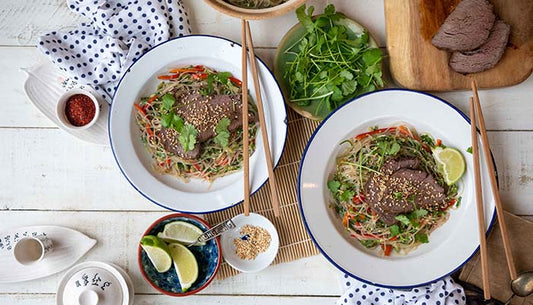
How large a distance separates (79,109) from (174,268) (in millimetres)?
1196

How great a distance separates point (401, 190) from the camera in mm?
3355

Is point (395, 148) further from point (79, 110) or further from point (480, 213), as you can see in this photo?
point (79, 110)

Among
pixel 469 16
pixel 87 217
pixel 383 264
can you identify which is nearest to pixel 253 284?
pixel 383 264

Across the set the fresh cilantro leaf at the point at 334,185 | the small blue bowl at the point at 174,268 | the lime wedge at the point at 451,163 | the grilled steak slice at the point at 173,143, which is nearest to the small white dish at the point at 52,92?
the grilled steak slice at the point at 173,143

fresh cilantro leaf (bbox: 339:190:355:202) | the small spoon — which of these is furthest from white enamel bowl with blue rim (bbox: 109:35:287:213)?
the small spoon

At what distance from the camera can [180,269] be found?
3395 millimetres

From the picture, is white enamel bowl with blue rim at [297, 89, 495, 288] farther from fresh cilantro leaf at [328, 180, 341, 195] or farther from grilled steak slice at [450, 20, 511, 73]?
grilled steak slice at [450, 20, 511, 73]

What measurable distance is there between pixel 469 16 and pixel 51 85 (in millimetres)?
2710

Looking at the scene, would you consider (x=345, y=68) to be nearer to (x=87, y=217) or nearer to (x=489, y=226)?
(x=489, y=226)

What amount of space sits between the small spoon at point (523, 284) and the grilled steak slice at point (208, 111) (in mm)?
1943

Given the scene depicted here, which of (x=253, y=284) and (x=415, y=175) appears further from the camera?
(x=253, y=284)

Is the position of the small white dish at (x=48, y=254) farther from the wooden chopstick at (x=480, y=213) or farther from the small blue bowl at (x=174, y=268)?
the wooden chopstick at (x=480, y=213)

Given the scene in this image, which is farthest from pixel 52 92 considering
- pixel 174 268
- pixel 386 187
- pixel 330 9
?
pixel 386 187

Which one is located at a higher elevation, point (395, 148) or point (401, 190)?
point (395, 148)
